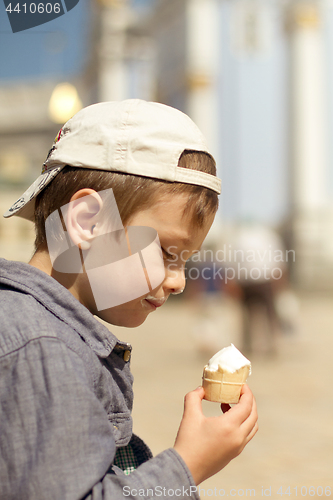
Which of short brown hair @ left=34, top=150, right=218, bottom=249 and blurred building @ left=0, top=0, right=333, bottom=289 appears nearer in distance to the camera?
short brown hair @ left=34, top=150, right=218, bottom=249

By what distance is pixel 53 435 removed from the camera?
855 millimetres

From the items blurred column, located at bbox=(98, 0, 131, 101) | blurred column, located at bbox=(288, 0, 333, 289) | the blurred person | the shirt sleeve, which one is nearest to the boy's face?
the shirt sleeve

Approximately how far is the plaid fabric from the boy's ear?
0.51 meters

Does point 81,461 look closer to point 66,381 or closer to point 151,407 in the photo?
point 66,381

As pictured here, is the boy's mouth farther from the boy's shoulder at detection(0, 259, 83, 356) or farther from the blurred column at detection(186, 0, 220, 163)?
the blurred column at detection(186, 0, 220, 163)

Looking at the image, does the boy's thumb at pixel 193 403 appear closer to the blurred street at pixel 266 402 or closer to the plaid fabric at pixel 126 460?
the plaid fabric at pixel 126 460

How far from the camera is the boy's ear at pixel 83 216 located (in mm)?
1114

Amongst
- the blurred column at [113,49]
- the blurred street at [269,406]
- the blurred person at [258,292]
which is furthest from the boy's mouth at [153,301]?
the blurred column at [113,49]

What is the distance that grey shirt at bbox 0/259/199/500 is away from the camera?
851 millimetres

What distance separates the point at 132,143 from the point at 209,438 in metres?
0.61

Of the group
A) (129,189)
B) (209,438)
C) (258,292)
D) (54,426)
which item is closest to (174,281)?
(129,189)

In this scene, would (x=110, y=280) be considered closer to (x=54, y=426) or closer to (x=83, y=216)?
(x=83, y=216)

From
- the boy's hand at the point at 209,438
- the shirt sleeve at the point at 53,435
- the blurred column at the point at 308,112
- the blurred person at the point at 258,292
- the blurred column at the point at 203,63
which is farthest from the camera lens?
the blurred column at the point at 203,63

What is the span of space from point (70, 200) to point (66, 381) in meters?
0.41
